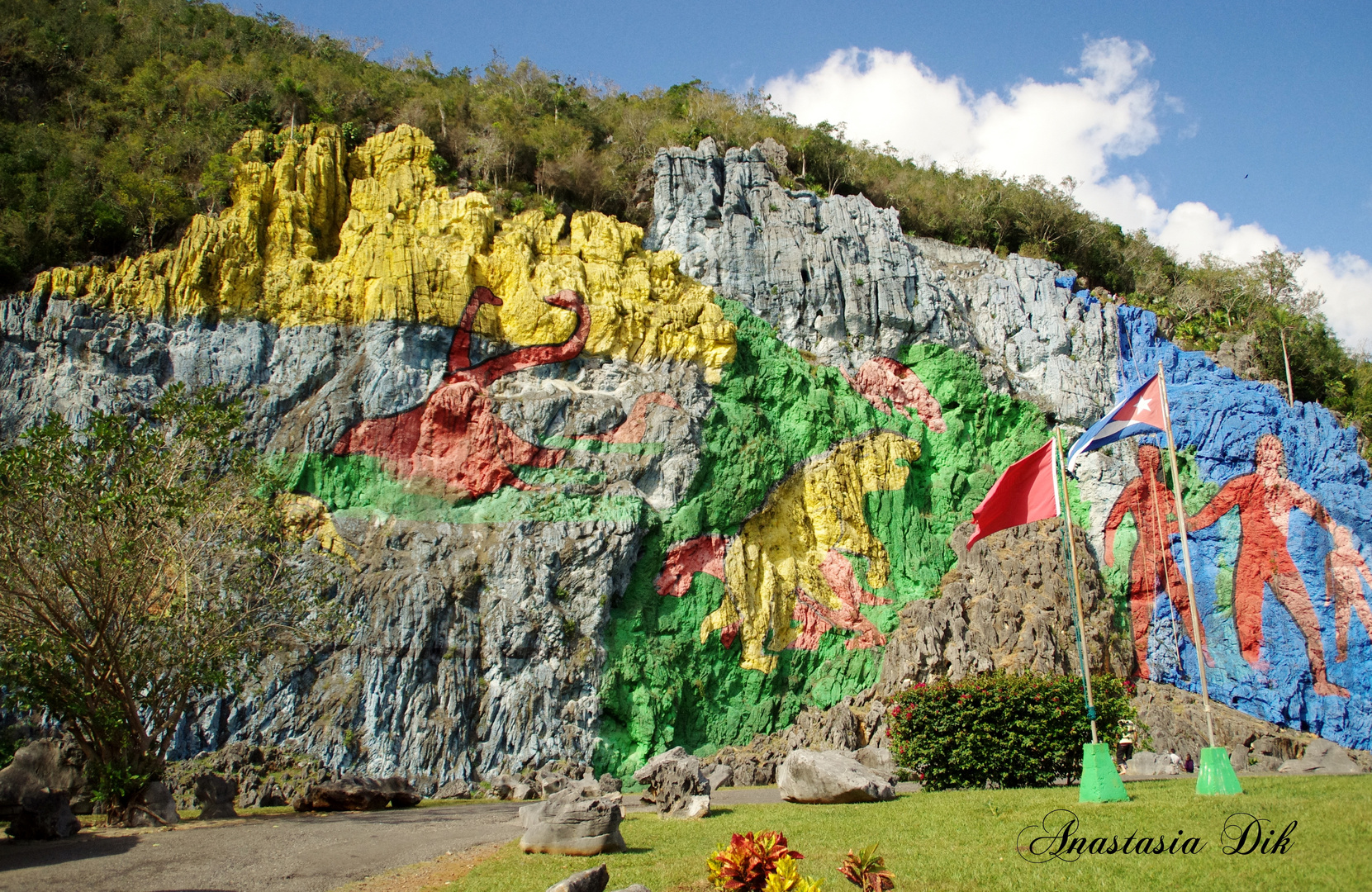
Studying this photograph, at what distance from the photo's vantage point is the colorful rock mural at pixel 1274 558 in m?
22.0

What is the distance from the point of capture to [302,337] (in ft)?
68.7

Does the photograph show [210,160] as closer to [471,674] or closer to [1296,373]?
[471,674]

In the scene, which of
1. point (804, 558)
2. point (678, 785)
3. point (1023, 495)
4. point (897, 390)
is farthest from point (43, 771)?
point (897, 390)

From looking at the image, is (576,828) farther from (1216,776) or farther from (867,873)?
(1216,776)

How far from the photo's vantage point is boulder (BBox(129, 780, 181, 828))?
11.3 metres

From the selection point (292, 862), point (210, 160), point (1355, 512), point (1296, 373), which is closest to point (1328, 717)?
point (1355, 512)

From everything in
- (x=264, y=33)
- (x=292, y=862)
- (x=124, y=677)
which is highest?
(x=264, y=33)

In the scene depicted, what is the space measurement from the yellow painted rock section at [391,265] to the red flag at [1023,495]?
38.7 ft

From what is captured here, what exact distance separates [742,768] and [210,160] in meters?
20.2

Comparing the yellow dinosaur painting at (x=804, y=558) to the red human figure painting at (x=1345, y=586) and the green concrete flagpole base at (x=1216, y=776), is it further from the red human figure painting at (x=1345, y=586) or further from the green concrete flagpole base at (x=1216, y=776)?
the green concrete flagpole base at (x=1216, y=776)

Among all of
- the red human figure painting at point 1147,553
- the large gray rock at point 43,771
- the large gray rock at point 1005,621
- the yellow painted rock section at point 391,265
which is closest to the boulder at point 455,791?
the large gray rock at point 43,771

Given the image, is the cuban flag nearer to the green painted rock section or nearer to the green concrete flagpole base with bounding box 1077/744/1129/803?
the green concrete flagpole base with bounding box 1077/744/1129/803

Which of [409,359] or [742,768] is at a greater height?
[409,359]

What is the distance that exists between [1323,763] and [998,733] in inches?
293
